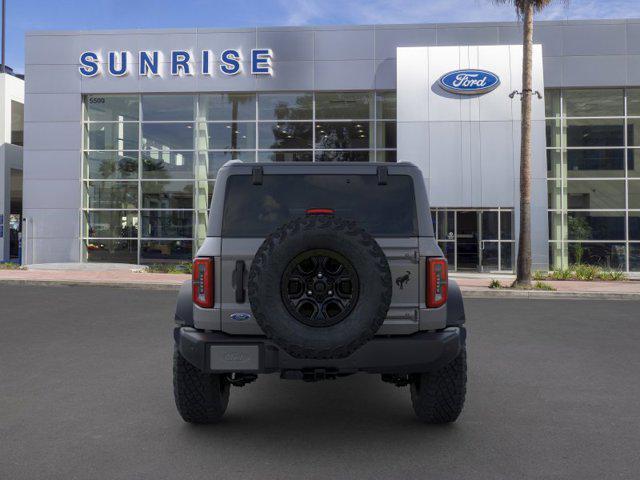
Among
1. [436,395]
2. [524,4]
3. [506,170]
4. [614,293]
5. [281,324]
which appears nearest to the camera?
[281,324]

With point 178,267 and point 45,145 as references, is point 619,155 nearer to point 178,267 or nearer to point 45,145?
point 178,267

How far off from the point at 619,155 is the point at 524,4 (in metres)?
→ 9.52

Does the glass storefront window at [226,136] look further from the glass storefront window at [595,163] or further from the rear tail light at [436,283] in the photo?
the rear tail light at [436,283]

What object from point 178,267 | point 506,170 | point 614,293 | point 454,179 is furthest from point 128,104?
point 614,293

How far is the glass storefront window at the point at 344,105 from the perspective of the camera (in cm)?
2592

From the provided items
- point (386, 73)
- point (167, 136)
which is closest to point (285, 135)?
point (386, 73)

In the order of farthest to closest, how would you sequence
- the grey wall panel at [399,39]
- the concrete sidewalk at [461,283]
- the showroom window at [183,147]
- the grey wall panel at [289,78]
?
1. the showroom window at [183,147]
2. the grey wall panel at [289,78]
3. the grey wall panel at [399,39]
4. the concrete sidewalk at [461,283]

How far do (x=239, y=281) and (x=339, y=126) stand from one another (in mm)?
22575

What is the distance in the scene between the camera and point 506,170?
23.4 metres

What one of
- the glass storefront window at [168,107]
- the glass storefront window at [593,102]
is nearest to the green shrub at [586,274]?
the glass storefront window at [593,102]

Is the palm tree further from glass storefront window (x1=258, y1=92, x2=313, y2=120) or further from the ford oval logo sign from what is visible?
glass storefront window (x1=258, y1=92, x2=313, y2=120)

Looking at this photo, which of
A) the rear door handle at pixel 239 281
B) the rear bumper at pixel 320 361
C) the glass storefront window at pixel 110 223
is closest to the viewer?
the rear bumper at pixel 320 361

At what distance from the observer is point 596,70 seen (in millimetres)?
24469

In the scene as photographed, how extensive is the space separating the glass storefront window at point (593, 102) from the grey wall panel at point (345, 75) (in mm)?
8054
